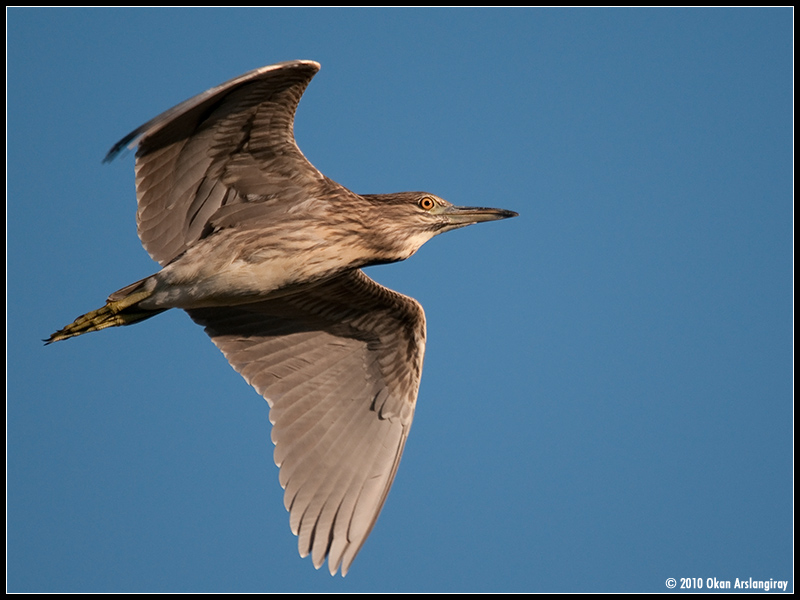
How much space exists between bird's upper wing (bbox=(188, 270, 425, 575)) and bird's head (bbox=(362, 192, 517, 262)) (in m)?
0.71

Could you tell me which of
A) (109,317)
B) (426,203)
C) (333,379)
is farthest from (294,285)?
(109,317)

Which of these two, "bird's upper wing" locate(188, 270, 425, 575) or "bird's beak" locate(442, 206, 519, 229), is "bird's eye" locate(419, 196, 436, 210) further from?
"bird's upper wing" locate(188, 270, 425, 575)

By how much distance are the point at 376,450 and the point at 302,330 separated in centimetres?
151

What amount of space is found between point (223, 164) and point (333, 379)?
2643 mm

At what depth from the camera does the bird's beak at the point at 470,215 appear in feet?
30.9

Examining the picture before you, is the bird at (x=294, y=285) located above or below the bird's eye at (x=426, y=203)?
below

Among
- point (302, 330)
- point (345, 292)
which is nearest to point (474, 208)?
point (345, 292)

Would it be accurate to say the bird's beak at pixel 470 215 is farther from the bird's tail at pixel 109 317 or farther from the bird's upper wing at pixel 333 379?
the bird's tail at pixel 109 317

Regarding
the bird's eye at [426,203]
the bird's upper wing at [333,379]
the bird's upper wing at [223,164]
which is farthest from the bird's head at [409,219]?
the bird's upper wing at [333,379]

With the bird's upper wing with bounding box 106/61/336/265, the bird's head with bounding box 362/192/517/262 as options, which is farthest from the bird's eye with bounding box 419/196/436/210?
the bird's upper wing with bounding box 106/61/336/265

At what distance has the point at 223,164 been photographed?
8.80 meters

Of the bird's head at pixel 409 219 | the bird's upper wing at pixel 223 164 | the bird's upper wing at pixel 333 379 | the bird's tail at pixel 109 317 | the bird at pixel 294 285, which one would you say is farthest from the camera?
the bird's upper wing at pixel 333 379

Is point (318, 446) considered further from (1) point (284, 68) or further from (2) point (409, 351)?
(1) point (284, 68)

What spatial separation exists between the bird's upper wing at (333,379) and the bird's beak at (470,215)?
1.01 meters
